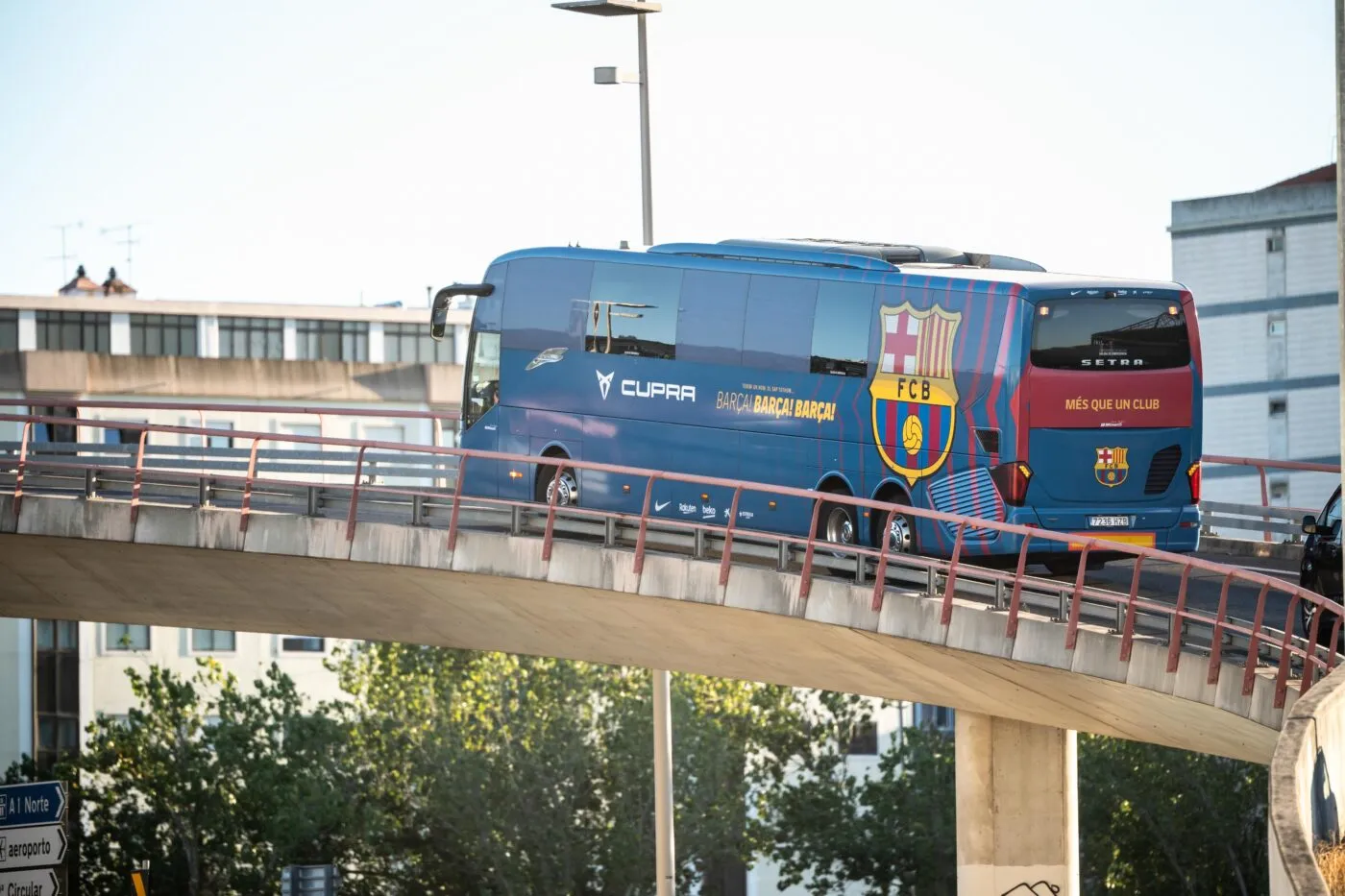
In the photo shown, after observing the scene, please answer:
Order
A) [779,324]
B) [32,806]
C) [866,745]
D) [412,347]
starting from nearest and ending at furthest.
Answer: [32,806] < [779,324] < [866,745] < [412,347]

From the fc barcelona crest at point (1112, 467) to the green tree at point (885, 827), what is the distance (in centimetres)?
2814

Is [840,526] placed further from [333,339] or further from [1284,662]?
[333,339]

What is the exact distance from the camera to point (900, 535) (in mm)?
23328

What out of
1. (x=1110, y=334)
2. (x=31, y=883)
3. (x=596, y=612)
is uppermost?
(x=1110, y=334)

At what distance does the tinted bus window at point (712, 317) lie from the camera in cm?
2567

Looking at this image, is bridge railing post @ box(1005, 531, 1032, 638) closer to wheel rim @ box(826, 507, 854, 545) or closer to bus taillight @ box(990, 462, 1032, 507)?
bus taillight @ box(990, 462, 1032, 507)

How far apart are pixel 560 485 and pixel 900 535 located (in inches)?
243

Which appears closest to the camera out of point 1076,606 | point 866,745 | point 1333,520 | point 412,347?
point 1076,606

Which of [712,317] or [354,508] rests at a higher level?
[712,317]

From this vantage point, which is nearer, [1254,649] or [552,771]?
[1254,649]

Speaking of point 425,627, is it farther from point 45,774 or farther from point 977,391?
point 45,774

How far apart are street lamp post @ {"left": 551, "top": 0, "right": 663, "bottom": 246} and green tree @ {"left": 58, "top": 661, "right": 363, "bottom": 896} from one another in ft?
92.6

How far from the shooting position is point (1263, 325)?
73.0 meters

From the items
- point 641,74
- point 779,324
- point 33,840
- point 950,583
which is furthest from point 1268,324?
point 33,840
